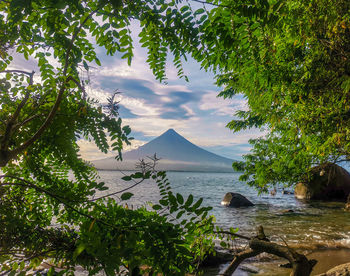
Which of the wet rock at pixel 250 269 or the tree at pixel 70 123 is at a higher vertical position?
the tree at pixel 70 123

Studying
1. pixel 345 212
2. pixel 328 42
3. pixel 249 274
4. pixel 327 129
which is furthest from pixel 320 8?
Answer: pixel 345 212

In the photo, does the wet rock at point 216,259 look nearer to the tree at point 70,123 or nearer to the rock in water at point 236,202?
the tree at point 70,123

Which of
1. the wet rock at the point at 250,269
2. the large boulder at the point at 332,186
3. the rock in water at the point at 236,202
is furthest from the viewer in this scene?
the large boulder at the point at 332,186

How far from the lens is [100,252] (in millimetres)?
757

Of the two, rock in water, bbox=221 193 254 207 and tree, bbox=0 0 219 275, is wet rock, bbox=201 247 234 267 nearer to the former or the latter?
tree, bbox=0 0 219 275

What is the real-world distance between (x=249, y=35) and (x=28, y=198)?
1.86m

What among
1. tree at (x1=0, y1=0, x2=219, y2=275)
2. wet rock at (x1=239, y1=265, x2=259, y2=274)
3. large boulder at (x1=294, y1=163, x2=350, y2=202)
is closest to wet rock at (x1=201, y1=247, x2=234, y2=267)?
wet rock at (x1=239, y1=265, x2=259, y2=274)

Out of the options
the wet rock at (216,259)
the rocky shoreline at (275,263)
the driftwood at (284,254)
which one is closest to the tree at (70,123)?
the driftwood at (284,254)

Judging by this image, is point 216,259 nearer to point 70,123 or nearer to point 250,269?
point 250,269

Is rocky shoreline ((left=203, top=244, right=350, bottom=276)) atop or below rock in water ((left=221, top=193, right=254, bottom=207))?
atop

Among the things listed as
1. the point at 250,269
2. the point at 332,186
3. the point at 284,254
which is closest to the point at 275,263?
the point at 250,269

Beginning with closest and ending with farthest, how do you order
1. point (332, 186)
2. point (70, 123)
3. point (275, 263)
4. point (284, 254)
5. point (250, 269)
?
1. point (70, 123)
2. point (284, 254)
3. point (250, 269)
4. point (275, 263)
5. point (332, 186)

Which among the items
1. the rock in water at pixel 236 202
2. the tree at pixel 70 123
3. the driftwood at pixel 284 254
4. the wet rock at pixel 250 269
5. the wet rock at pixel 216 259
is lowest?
the rock in water at pixel 236 202

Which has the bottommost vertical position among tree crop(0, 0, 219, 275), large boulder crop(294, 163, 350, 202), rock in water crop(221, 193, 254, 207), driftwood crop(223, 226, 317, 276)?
rock in water crop(221, 193, 254, 207)
